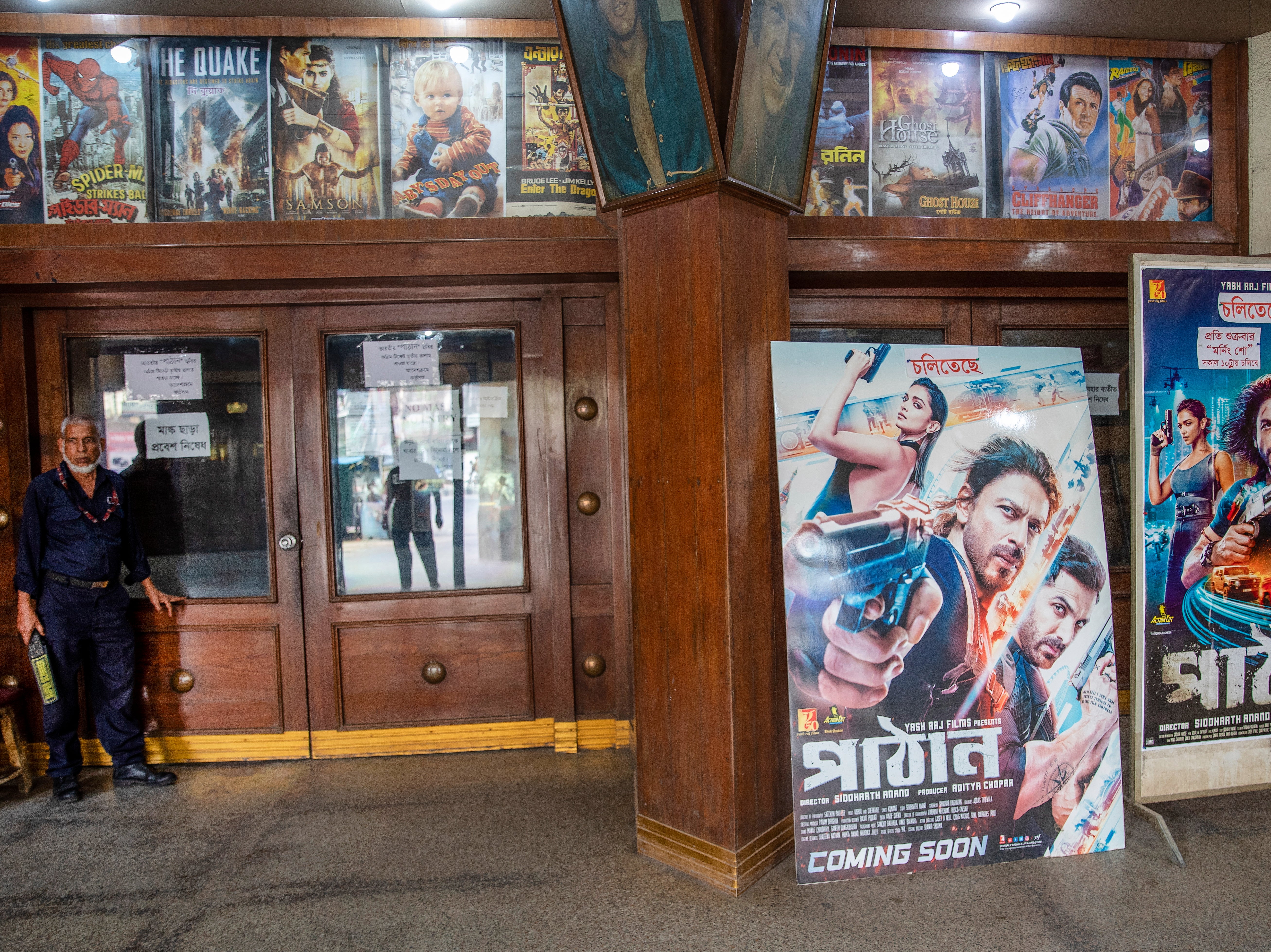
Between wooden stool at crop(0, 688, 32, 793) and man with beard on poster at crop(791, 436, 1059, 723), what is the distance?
3.07m

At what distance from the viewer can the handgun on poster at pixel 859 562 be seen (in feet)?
7.32

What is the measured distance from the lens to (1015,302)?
341 cm

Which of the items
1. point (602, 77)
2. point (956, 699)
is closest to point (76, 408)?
point (602, 77)

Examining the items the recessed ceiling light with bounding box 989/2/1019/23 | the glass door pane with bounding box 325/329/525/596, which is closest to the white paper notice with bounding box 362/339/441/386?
the glass door pane with bounding box 325/329/525/596

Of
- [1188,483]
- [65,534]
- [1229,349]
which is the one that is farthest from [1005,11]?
[65,534]

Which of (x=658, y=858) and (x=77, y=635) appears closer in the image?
(x=658, y=858)

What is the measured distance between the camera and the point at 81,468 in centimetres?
304

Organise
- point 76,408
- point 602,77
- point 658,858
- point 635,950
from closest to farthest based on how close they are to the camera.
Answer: point 635,950, point 602,77, point 658,858, point 76,408

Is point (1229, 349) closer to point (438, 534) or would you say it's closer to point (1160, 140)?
point (1160, 140)

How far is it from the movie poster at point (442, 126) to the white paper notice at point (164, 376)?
115cm

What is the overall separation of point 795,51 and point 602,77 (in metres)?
0.58

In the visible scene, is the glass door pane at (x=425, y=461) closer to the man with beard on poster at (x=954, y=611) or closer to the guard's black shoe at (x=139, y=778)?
the guard's black shoe at (x=139, y=778)

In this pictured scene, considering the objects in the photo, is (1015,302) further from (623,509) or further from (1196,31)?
(623,509)

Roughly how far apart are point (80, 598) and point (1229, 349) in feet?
13.9
